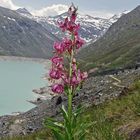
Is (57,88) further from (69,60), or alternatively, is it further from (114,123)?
(114,123)

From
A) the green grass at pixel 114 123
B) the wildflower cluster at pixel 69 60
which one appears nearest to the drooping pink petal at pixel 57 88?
the wildflower cluster at pixel 69 60

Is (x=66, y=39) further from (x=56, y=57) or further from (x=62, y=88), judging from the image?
(x=62, y=88)

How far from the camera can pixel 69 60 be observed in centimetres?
710

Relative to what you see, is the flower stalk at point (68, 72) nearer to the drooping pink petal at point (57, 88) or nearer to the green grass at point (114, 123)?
the drooping pink petal at point (57, 88)

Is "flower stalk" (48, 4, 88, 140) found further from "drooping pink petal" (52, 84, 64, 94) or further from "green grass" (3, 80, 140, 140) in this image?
"green grass" (3, 80, 140, 140)

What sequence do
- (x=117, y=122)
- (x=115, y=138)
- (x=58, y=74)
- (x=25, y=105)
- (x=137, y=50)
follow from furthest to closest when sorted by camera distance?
(x=137, y=50), (x=25, y=105), (x=117, y=122), (x=115, y=138), (x=58, y=74)

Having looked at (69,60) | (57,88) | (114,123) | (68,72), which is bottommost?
(114,123)

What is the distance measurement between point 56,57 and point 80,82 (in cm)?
59

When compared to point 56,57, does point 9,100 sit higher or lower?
lower

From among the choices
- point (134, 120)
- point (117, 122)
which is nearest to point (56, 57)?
point (134, 120)

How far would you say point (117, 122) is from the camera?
13.7m

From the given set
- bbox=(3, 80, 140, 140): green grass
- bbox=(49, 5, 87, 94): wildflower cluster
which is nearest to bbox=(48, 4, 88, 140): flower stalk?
bbox=(49, 5, 87, 94): wildflower cluster

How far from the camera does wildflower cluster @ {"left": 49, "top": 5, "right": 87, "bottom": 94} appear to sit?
7113mm

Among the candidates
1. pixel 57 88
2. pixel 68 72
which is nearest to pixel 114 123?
pixel 68 72
